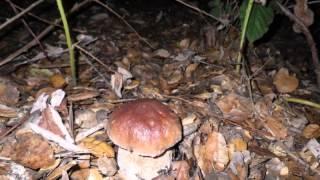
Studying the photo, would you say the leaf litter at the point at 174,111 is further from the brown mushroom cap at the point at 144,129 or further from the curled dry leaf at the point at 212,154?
the brown mushroom cap at the point at 144,129

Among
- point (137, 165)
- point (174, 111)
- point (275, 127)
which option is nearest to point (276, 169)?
point (275, 127)

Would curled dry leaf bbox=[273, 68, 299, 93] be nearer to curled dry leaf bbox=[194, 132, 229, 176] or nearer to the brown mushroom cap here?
curled dry leaf bbox=[194, 132, 229, 176]

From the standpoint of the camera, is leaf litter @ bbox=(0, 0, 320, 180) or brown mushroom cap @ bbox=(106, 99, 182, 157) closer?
brown mushroom cap @ bbox=(106, 99, 182, 157)

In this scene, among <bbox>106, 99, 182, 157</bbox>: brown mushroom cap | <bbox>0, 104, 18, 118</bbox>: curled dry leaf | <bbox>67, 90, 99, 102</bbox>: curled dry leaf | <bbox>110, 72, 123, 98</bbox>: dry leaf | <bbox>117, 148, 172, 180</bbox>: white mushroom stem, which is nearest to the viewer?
<bbox>106, 99, 182, 157</bbox>: brown mushroom cap

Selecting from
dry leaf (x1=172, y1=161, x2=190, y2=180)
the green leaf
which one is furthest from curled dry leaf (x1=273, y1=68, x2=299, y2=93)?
dry leaf (x1=172, y1=161, x2=190, y2=180)

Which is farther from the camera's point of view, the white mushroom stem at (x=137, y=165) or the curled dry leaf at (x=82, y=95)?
the curled dry leaf at (x=82, y=95)

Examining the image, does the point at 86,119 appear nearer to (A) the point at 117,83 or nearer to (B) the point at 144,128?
(A) the point at 117,83

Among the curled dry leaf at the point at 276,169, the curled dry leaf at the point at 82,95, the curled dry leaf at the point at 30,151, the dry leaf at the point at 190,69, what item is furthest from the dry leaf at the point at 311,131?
the curled dry leaf at the point at 30,151
